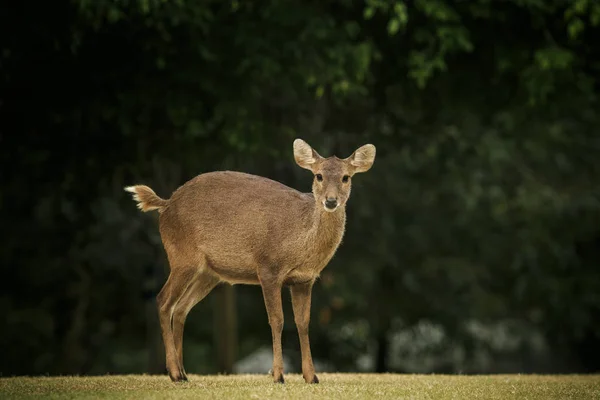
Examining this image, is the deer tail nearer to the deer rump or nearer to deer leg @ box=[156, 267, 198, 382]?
the deer rump

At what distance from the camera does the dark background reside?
15.9m

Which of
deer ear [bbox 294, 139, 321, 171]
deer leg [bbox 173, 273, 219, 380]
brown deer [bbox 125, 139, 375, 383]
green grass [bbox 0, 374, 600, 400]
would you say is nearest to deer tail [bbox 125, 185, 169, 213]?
brown deer [bbox 125, 139, 375, 383]

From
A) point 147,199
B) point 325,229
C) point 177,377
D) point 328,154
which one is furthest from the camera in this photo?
point 328,154

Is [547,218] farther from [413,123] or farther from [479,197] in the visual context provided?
[413,123]

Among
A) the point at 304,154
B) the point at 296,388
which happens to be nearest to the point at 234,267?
the point at 304,154

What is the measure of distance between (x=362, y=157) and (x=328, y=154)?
6.68 m

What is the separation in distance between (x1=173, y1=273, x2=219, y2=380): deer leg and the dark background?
415 cm

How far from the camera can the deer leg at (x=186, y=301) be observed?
11602 mm

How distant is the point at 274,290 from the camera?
1102cm

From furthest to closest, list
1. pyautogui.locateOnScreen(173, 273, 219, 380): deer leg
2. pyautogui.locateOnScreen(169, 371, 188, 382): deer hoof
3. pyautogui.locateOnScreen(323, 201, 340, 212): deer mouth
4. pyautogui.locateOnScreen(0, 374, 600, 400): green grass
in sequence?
pyautogui.locateOnScreen(173, 273, 219, 380): deer leg
pyautogui.locateOnScreen(169, 371, 188, 382): deer hoof
pyautogui.locateOnScreen(323, 201, 340, 212): deer mouth
pyautogui.locateOnScreen(0, 374, 600, 400): green grass

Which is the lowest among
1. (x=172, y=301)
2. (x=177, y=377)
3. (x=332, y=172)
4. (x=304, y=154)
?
(x=177, y=377)

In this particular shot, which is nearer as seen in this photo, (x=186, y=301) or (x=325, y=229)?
(x=325, y=229)

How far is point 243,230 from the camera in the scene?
11273 millimetres

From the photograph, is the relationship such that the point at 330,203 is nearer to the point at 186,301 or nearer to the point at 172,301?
the point at 172,301
